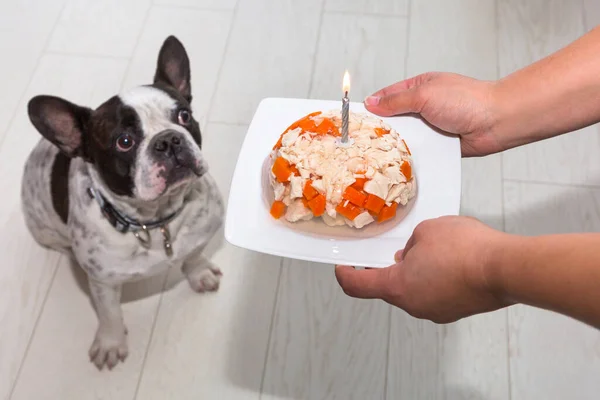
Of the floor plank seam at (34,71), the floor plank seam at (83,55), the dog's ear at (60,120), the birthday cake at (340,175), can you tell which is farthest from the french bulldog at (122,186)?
the floor plank seam at (83,55)

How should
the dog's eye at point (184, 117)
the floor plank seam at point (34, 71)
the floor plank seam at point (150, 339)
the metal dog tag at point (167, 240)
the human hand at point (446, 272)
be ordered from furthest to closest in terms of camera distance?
the floor plank seam at point (34, 71)
the floor plank seam at point (150, 339)
the metal dog tag at point (167, 240)
the dog's eye at point (184, 117)
the human hand at point (446, 272)

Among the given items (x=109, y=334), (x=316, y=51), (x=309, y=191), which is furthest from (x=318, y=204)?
(x=316, y=51)

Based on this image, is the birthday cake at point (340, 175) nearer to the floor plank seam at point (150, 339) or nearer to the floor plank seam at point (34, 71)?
the floor plank seam at point (150, 339)

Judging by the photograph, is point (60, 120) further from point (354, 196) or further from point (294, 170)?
point (354, 196)

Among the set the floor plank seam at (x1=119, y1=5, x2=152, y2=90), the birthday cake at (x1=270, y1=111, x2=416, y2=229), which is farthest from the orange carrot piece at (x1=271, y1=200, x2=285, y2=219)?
the floor plank seam at (x1=119, y1=5, x2=152, y2=90)

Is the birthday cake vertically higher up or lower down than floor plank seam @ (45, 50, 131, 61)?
higher up

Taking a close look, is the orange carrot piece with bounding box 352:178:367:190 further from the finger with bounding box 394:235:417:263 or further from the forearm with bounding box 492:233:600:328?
the forearm with bounding box 492:233:600:328
